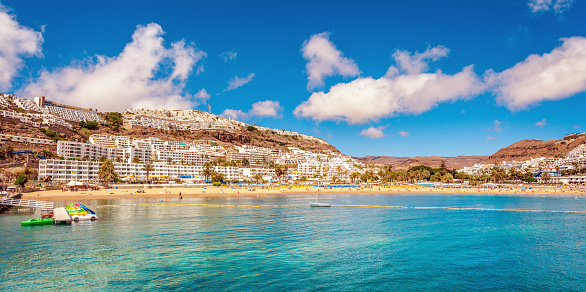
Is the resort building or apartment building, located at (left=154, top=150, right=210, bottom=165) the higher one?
the resort building

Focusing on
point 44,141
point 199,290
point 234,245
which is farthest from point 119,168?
point 199,290

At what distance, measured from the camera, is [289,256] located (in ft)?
69.8

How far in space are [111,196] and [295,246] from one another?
58.8 m

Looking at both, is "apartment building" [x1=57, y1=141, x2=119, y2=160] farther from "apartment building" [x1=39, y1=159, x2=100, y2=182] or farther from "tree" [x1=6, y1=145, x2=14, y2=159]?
"apartment building" [x1=39, y1=159, x2=100, y2=182]

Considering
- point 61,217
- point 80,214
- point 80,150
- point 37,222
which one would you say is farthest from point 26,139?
point 37,222

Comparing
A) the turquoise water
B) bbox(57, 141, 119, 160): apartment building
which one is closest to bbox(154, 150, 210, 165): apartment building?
bbox(57, 141, 119, 160): apartment building

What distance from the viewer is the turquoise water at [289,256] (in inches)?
653

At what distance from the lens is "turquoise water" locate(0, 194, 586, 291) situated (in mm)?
16578

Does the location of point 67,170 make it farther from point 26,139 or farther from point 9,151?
point 26,139

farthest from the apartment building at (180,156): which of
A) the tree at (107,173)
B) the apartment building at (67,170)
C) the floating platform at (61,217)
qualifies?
the floating platform at (61,217)

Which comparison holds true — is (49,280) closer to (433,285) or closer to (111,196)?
(433,285)

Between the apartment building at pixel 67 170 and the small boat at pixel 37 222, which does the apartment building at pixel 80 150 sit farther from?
the small boat at pixel 37 222

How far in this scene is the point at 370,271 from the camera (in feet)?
61.4

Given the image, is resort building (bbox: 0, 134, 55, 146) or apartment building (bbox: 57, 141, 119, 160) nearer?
resort building (bbox: 0, 134, 55, 146)
